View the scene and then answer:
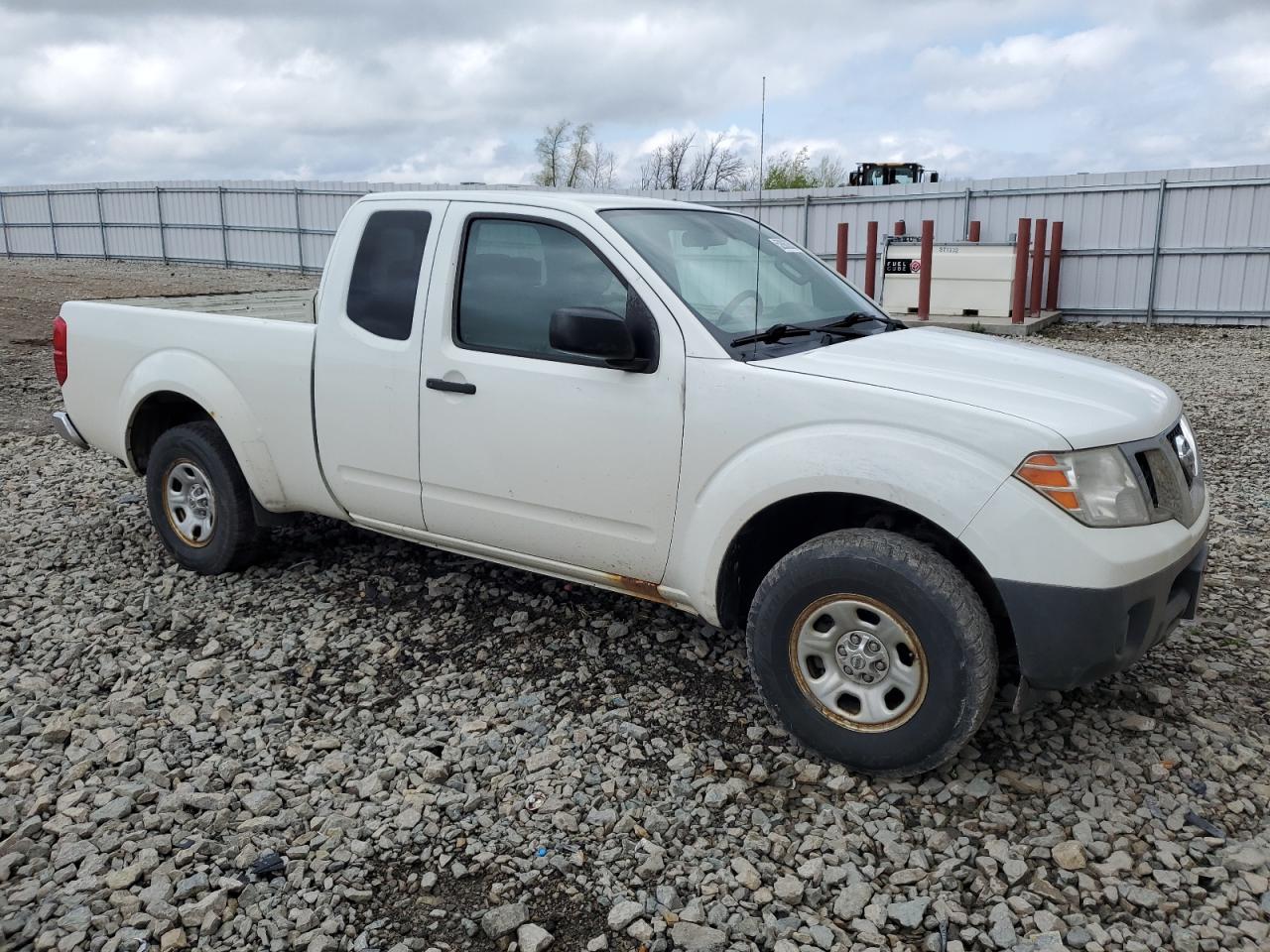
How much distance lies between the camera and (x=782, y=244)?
4656 mm

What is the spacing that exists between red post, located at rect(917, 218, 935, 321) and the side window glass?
14.7 meters

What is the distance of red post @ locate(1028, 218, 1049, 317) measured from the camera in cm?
1838

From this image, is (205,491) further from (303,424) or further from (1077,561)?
(1077,561)

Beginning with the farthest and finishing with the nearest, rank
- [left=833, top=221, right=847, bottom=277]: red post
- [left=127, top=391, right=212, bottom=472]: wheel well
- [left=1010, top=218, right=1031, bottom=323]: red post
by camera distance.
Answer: [left=833, top=221, right=847, bottom=277]: red post → [left=1010, top=218, right=1031, bottom=323]: red post → [left=127, top=391, right=212, bottom=472]: wheel well

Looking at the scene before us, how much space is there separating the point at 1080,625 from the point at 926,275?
616 inches

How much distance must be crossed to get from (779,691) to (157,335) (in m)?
3.66

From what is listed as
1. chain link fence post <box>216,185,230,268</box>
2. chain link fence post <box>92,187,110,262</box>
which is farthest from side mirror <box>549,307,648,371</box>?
chain link fence post <box>92,187,110,262</box>

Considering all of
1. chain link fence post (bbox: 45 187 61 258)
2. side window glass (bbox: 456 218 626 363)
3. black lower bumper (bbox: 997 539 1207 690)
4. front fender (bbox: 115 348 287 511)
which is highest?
chain link fence post (bbox: 45 187 61 258)

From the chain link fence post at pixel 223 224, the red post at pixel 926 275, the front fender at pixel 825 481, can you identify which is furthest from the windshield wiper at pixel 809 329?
the chain link fence post at pixel 223 224

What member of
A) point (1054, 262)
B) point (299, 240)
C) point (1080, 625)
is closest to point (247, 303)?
point (1080, 625)

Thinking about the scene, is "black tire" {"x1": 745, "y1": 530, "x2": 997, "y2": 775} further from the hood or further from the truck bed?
the truck bed

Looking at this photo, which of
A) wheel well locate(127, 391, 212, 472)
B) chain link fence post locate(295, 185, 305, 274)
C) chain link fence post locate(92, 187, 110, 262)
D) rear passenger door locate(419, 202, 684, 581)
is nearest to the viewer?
rear passenger door locate(419, 202, 684, 581)

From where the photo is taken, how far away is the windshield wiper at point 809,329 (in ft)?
12.4

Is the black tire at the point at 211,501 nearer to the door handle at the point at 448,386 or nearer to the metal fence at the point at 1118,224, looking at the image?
the door handle at the point at 448,386
